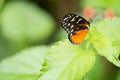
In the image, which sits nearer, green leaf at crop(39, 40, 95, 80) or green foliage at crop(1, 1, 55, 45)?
green leaf at crop(39, 40, 95, 80)

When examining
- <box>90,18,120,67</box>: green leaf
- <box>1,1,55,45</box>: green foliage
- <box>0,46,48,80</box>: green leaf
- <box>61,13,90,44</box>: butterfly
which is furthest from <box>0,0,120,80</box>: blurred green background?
<box>61,13,90,44</box>: butterfly

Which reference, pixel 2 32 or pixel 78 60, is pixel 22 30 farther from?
pixel 78 60

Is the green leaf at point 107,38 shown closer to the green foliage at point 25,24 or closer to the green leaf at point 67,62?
the green leaf at point 67,62

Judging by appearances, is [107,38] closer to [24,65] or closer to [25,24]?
[24,65]

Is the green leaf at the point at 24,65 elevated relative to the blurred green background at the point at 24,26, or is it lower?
lower

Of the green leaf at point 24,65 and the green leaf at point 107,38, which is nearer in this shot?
the green leaf at point 107,38

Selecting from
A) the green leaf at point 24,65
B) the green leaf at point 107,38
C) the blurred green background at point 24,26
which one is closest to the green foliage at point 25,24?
the blurred green background at point 24,26

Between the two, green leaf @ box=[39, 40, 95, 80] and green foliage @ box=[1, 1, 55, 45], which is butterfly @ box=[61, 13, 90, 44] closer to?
green leaf @ box=[39, 40, 95, 80]

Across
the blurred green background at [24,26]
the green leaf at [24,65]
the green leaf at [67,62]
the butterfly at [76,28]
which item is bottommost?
the green leaf at [67,62]
